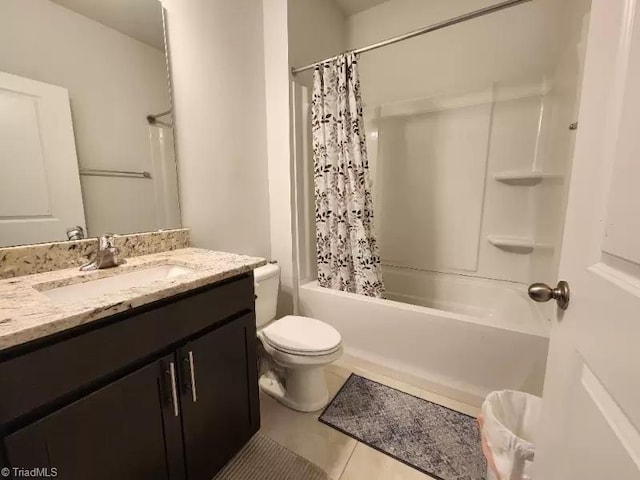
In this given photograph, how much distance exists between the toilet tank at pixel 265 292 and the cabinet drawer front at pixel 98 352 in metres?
0.56

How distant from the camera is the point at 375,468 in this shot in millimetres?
1157

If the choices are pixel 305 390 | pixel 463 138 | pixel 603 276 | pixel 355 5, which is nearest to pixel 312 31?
pixel 355 5

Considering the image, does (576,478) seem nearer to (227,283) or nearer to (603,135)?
(603,135)

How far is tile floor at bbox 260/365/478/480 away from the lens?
3.74ft

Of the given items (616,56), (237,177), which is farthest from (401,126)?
(616,56)

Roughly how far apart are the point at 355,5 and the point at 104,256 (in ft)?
8.04

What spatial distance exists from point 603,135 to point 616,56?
13 centimetres

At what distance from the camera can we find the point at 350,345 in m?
1.83

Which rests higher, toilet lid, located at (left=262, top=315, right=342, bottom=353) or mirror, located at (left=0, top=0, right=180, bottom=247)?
mirror, located at (left=0, top=0, right=180, bottom=247)

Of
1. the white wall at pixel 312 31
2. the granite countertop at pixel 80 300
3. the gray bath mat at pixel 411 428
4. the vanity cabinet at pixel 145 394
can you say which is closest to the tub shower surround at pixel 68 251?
the granite countertop at pixel 80 300

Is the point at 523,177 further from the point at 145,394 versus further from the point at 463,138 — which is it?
the point at 145,394

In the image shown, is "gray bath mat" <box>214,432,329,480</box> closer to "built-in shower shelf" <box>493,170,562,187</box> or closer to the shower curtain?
the shower curtain

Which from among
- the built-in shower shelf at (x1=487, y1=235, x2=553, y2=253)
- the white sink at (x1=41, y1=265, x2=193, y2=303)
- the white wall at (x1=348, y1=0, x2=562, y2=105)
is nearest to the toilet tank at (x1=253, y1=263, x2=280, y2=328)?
the white sink at (x1=41, y1=265, x2=193, y2=303)

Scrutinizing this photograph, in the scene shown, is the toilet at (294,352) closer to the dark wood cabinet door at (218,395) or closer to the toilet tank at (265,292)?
the toilet tank at (265,292)
